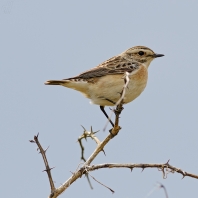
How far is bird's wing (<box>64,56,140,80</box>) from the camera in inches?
363

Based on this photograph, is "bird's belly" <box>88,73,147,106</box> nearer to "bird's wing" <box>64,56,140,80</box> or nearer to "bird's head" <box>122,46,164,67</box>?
"bird's wing" <box>64,56,140,80</box>

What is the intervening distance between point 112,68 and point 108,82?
62 centimetres

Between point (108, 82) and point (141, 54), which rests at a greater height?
point (141, 54)

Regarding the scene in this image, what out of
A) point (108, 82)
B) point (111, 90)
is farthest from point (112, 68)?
point (111, 90)

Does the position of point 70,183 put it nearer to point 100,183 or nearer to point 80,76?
point 100,183

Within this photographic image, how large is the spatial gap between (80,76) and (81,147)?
3851mm

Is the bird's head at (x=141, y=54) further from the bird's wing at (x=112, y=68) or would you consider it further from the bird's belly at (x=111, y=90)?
the bird's belly at (x=111, y=90)

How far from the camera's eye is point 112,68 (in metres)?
9.49

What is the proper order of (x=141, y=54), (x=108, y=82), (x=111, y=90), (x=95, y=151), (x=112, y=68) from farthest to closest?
(x=141, y=54), (x=112, y=68), (x=108, y=82), (x=111, y=90), (x=95, y=151)

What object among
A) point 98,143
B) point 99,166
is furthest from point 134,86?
point 99,166

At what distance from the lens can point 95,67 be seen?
9.66 m

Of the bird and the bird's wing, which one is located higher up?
the bird's wing

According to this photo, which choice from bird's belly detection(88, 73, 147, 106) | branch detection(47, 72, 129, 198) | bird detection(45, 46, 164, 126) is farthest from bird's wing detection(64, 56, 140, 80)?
branch detection(47, 72, 129, 198)

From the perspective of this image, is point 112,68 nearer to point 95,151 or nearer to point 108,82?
point 108,82
